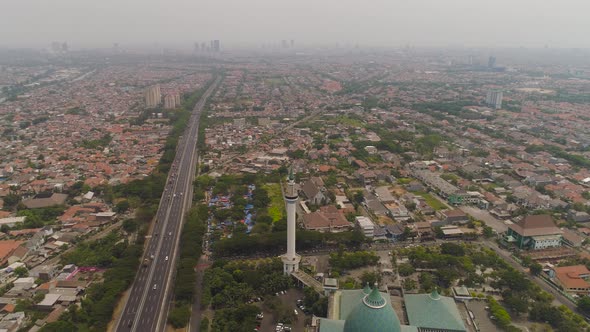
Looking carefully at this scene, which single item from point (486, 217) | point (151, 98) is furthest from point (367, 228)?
point (151, 98)

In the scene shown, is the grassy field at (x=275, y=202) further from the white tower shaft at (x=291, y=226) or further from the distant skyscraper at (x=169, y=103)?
the distant skyscraper at (x=169, y=103)

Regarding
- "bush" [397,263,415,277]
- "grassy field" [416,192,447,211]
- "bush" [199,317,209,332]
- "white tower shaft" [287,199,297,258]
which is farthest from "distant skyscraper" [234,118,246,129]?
"bush" [199,317,209,332]

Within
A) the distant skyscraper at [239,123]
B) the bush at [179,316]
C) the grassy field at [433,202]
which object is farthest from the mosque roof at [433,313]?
the distant skyscraper at [239,123]

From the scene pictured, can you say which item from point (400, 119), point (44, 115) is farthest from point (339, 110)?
point (44, 115)

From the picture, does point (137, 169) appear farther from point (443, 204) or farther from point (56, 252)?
point (443, 204)

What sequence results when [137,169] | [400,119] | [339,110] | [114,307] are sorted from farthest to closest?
1. [339,110]
2. [400,119]
3. [137,169]
4. [114,307]

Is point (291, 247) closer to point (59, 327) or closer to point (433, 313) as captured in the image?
point (433, 313)
